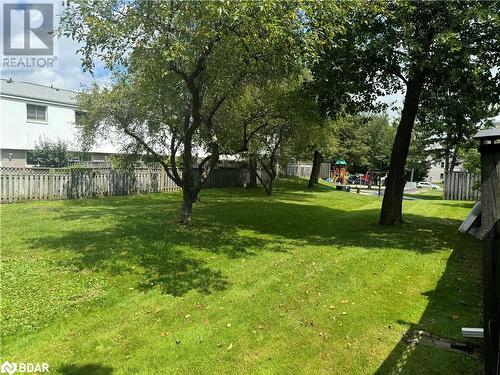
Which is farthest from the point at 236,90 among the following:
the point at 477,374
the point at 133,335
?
the point at 477,374

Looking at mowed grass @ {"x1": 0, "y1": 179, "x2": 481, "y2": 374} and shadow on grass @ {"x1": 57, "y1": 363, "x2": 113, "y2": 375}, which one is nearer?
shadow on grass @ {"x1": 57, "y1": 363, "x2": 113, "y2": 375}

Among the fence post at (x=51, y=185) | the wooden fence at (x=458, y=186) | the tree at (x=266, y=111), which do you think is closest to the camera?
the tree at (x=266, y=111)

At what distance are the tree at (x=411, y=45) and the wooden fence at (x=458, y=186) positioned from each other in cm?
1202

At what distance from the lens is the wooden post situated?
2.43m

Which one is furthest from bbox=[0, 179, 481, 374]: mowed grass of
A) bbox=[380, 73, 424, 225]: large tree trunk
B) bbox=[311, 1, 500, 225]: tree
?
bbox=[311, 1, 500, 225]: tree

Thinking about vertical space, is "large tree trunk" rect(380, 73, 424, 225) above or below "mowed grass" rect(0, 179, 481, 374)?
above

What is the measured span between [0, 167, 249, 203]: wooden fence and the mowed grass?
14.9 ft

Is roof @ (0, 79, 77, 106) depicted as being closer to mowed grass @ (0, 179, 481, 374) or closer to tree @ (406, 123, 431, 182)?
mowed grass @ (0, 179, 481, 374)

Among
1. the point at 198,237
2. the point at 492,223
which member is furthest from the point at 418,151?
the point at 492,223

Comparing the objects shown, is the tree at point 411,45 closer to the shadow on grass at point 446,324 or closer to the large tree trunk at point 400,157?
the large tree trunk at point 400,157

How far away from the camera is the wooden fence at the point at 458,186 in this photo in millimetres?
20031

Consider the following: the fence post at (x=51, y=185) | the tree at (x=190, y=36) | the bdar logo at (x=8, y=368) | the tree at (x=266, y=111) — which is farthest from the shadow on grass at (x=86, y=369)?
the fence post at (x=51, y=185)

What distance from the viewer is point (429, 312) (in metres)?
4.66

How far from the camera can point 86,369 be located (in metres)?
3.36
